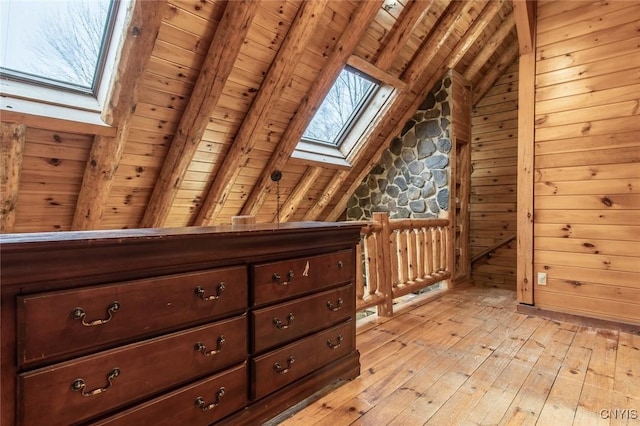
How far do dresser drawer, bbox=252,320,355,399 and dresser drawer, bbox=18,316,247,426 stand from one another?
0.17 meters

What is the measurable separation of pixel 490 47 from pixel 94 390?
5.27 m

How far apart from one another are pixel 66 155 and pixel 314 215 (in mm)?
3236

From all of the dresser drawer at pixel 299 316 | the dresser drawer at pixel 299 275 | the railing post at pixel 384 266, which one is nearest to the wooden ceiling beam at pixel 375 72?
the railing post at pixel 384 266

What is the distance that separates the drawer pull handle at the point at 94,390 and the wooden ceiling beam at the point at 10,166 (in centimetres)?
190

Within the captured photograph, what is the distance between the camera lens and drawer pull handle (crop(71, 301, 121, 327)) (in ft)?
3.30

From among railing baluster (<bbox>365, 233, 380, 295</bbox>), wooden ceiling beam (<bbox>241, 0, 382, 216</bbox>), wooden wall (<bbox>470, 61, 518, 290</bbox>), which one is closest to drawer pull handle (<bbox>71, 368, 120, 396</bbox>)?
railing baluster (<bbox>365, 233, 380, 295</bbox>)

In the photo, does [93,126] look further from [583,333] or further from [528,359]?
[583,333]

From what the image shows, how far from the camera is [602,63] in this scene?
3.00 meters

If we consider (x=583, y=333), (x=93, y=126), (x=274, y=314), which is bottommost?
(x=583, y=333)

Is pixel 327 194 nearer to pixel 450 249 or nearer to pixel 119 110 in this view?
pixel 450 249

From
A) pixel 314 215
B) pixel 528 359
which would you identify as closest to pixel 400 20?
pixel 314 215

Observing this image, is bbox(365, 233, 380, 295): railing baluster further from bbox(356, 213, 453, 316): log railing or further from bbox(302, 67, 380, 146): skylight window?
bbox(302, 67, 380, 146): skylight window

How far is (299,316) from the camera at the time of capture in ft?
5.57

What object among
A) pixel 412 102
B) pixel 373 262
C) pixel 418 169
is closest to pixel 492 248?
pixel 418 169
